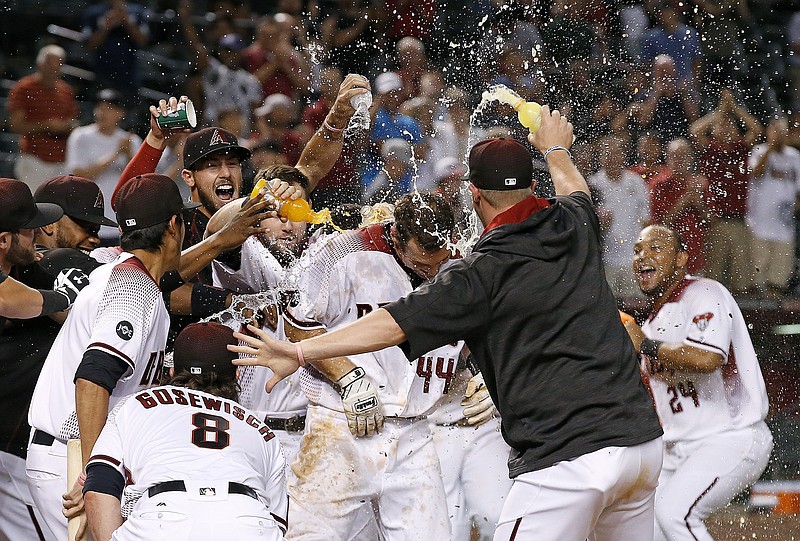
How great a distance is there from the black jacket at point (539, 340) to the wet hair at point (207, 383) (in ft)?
2.48

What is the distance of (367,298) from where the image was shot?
18.9 ft

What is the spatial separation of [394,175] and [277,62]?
2980 mm

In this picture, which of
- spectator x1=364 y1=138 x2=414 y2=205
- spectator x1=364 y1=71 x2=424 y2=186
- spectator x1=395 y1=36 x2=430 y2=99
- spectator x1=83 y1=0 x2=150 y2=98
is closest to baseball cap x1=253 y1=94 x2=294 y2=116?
spectator x1=364 y1=71 x2=424 y2=186

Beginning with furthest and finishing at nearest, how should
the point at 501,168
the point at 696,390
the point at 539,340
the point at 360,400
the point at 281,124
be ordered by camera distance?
the point at 281,124 → the point at 696,390 → the point at 360,400 → the point at 501,168 → the point at 539,340

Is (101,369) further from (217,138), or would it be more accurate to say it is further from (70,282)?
(217,138)

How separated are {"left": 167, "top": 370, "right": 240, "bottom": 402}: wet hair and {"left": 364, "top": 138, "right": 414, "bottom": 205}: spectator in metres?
4.46

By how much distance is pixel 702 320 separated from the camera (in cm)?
667

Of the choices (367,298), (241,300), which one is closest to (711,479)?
(367,298)

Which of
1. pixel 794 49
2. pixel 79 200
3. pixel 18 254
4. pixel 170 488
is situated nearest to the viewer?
pixel 170 488

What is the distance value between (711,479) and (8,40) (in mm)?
9110

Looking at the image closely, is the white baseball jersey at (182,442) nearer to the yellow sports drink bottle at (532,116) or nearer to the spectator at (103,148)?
the yellow sports drink bottle at (532,116)

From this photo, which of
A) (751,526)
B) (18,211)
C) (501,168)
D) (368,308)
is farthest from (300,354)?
(751,526)

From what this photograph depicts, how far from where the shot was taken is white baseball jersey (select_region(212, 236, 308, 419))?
6234 millimetres

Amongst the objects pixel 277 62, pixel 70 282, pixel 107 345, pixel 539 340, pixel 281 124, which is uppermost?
pixel 277 62
